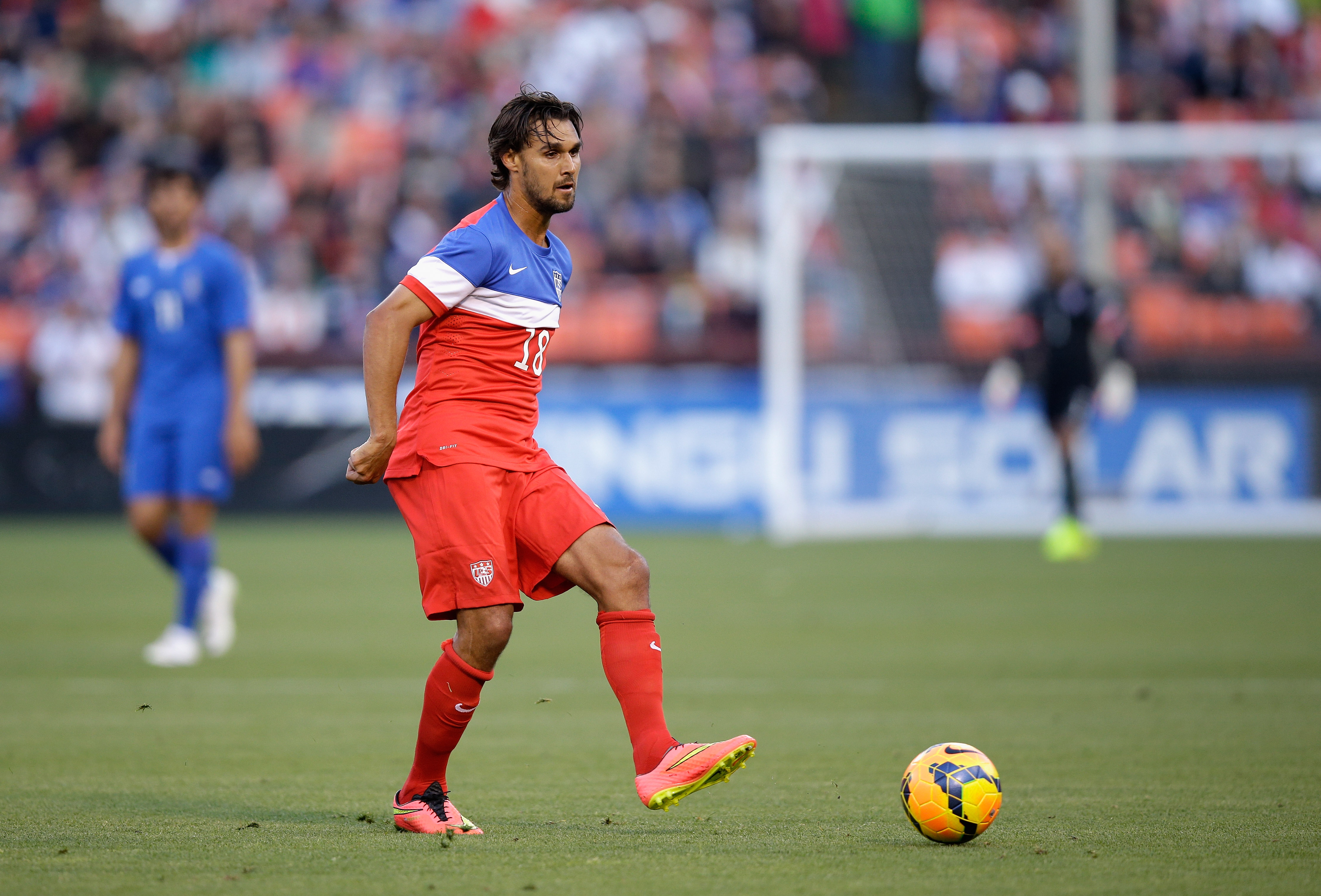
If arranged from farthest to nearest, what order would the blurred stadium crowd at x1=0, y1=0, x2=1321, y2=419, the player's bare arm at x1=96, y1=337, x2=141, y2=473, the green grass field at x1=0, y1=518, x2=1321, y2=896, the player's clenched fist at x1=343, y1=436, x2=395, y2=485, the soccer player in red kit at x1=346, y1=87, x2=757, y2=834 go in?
1. the blurred stadium crowd at x1=0, y1=0, x2=1321, y2=419
2. the player's bare arm at x1=96, y1=337, x2=141, y2=473
3. the soccer player in red kit at x1=346, y1=87, x2=757, y2=834
4. the player's clenched fist at x1=343, y1=436, x2=395, y2=485
5. the green grass field at x1=0, y1=518, x2=1321, y2=896

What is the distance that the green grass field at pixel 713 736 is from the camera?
4352 millimetres

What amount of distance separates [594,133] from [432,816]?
16.4 meters

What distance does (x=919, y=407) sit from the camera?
→ 17.0 m

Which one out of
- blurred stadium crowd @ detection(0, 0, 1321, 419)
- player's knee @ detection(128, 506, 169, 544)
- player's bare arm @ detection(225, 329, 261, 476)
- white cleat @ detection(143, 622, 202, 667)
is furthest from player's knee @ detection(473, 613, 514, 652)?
blurred stadium crowd @ detection(0, 0, 1321, 419)

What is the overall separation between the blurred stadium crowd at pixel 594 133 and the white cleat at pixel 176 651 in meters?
9.07

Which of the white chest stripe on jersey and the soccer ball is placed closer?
the soccer ball

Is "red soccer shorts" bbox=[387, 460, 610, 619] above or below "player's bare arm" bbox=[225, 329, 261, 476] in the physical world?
below

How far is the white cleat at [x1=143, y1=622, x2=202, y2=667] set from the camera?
29.1 feet

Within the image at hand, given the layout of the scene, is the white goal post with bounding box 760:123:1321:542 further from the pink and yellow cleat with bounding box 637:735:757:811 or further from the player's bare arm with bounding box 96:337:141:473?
the pink and yellow cleat with bounding box 637:735:757:811

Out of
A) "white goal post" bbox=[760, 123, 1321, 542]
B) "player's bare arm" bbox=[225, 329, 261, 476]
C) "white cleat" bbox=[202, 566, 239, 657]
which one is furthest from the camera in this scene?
"white goal post" bbox=[760, 123, 1321, 542]

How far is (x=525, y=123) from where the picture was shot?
16.2ft

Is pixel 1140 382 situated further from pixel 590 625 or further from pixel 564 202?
pixel 564 202

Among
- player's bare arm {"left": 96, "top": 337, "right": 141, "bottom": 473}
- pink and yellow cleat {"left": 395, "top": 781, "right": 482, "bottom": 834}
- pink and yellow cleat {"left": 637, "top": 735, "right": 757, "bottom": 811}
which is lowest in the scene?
pink and yellow cleat {"left": 395, "top": 781, "right": 482, "bottom": 834}

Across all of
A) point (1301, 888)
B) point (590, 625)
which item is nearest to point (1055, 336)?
point (590, 625)
